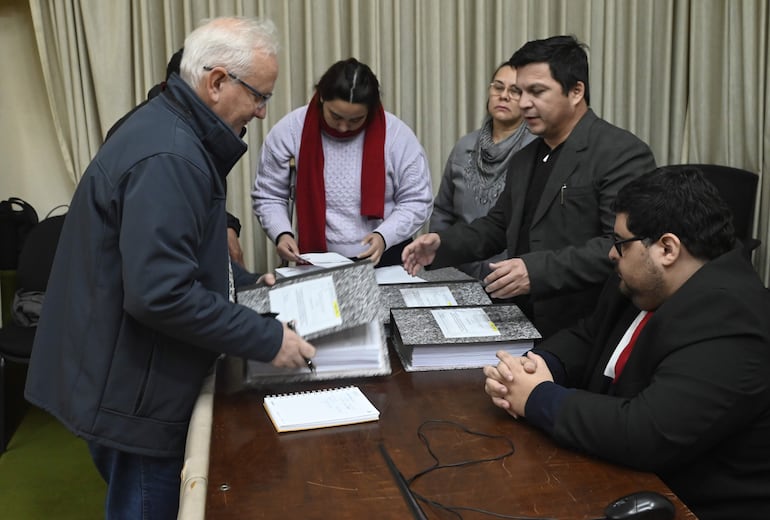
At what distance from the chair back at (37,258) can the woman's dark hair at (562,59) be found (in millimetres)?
2542

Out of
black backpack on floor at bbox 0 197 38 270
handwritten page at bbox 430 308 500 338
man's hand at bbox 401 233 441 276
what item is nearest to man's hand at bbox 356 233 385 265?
man's hand at bbox 401 233 441 276

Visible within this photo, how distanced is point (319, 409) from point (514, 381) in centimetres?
40

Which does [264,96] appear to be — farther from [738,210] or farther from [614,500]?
[738,210]

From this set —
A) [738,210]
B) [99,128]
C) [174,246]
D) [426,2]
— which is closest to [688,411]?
[174,246]

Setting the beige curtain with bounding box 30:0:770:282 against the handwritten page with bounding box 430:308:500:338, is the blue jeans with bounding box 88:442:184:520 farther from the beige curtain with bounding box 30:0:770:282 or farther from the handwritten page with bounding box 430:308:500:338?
the beige curtain with bounding box 30:0:770:282

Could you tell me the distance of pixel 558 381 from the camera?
1836 mm

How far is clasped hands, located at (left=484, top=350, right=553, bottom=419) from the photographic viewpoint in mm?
1560

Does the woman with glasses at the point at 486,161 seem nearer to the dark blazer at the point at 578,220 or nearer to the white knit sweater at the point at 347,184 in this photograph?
the white knit sweater at the point at 347,184

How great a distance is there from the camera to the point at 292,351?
5.49ft

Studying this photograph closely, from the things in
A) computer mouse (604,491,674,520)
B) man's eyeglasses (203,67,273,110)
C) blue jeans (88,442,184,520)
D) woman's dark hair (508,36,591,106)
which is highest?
woman's dark hair (508,36,591,106)

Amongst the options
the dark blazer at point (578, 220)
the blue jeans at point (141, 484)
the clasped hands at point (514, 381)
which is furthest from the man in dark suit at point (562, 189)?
the blue jeans at point (141, 484)

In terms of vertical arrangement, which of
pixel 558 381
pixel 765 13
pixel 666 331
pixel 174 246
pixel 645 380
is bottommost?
pixel 558 381

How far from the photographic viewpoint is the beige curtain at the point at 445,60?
383 centimetres

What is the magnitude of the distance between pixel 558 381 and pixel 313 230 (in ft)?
4.87
